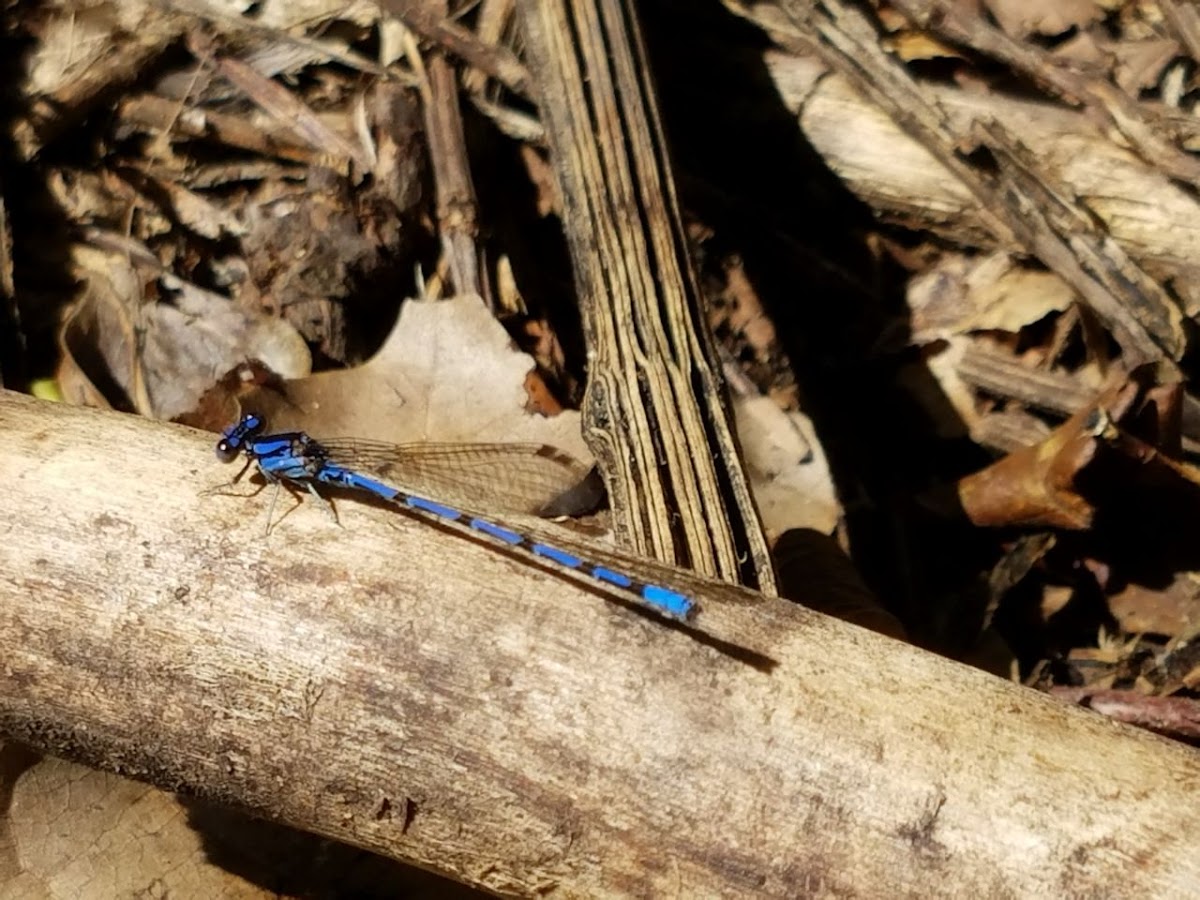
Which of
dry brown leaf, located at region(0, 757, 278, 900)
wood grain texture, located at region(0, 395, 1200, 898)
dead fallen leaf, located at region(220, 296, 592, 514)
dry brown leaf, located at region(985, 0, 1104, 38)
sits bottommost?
dry brown leaf, located at region(0, 757, 278, 900)

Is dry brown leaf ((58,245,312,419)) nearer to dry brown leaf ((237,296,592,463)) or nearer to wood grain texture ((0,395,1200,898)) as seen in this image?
dry brown leaf ((237,296,592,463))

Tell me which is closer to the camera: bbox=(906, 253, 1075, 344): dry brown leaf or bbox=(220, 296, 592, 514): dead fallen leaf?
bbox=(220, 296, 592, 514): dead fallen leaf

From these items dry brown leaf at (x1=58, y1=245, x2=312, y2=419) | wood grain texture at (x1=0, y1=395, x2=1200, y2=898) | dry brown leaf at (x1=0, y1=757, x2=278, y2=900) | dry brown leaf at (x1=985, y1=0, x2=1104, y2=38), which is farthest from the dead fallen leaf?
dry brown leaf at (x1=985, y1=0, x2=1104, y2=38)

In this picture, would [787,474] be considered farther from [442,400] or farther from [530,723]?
[530,723]

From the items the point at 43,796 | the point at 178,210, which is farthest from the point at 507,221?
the point at 43,796

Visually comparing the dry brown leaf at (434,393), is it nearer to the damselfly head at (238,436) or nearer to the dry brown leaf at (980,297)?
the damselfly head at (238,436)

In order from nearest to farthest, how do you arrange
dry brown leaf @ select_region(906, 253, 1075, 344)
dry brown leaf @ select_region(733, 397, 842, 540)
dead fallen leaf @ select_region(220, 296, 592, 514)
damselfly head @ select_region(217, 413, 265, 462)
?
damselfly head @ select_region(217, 413, 265, 462)
dead fallen leaf @ select_region(220, 296, 592, 514)
dry brown leaf @ select_region(733, 397, 842, 540)
dry brown leaf @ select_region(906, 253, 1075, 344)
